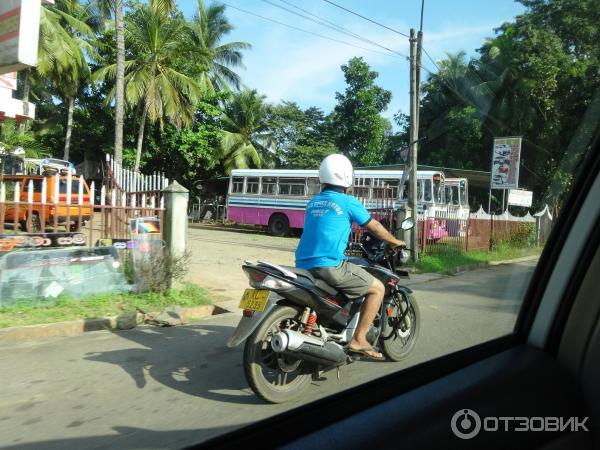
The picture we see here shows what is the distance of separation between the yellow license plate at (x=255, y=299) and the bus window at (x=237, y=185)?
17499 mm

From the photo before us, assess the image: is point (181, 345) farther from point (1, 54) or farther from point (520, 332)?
point (520, 332)

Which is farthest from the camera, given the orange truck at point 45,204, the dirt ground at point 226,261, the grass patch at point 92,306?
the dirt ground at point 226,261

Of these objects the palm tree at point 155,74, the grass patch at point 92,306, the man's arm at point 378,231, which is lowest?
the grass patch at point 92,306

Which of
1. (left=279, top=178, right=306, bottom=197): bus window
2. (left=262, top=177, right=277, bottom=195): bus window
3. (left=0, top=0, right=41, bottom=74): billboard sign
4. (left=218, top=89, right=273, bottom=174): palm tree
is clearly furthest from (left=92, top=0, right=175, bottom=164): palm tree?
(left=218, top=89, right=273, bottom=174): palm tree

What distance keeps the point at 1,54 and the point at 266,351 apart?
11.7 ft

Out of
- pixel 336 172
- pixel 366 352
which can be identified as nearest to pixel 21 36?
pixel 336 172

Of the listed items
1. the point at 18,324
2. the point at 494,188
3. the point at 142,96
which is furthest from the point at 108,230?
the point at 494,188

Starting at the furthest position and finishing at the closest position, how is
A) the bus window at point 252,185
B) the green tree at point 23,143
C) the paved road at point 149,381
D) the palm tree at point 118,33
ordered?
the bus window at point 252,185 → the green tree at point 23,143 → the palm tree at point 118,33 → the paved road at point 149,381

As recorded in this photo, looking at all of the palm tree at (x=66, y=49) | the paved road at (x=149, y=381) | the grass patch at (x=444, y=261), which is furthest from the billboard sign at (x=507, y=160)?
→ the grass patch at (x=444, y=261)

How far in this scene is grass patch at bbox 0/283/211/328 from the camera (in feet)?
18.0

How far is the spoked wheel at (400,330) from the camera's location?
4.13m

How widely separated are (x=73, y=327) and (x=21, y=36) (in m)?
2.94

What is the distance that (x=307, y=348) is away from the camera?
3457mm

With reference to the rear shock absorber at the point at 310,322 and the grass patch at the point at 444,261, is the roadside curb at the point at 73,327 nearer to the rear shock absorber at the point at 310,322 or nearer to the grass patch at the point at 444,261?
the rear shock absorber at the point at 310,322
